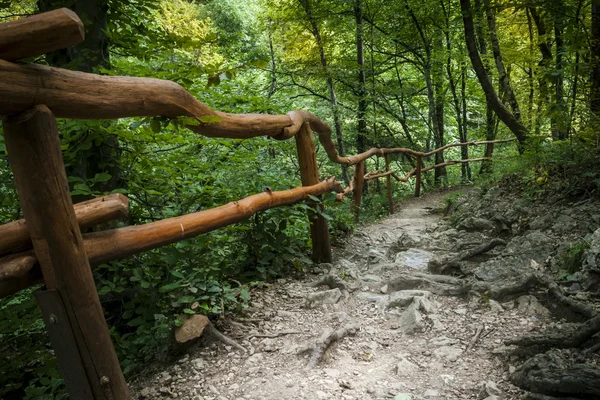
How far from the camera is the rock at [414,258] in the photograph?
174 inches

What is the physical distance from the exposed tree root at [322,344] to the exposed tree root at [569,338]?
1.05 metres

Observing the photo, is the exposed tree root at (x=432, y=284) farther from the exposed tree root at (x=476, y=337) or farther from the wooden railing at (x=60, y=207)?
the wooden railing at (x=60, y=207)

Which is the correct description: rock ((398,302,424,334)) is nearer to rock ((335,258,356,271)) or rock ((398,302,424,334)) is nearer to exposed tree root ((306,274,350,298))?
exposed tree root ((306,274,350,298))

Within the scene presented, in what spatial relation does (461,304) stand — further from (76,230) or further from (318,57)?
(318,57)

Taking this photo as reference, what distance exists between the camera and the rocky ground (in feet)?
7.25

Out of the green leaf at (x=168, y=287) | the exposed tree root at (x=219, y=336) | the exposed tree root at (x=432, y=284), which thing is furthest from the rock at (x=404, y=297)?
the green leaf at (x=168, y=287)

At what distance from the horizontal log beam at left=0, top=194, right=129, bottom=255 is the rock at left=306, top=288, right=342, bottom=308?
73.4 inches

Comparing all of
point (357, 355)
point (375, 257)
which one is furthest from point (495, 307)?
point (375, 257)

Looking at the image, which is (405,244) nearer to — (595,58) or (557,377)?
(595,58)

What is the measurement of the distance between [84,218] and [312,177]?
273 cm

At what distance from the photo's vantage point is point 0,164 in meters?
2.51

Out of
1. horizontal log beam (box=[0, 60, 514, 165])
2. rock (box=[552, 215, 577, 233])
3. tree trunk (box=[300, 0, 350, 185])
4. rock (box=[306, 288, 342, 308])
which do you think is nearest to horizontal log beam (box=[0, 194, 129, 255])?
horizontal log beam (box=[0, 60, 514, 165])

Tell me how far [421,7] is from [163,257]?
1203cm

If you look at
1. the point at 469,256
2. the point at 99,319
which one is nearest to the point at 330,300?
the point at 469,256
